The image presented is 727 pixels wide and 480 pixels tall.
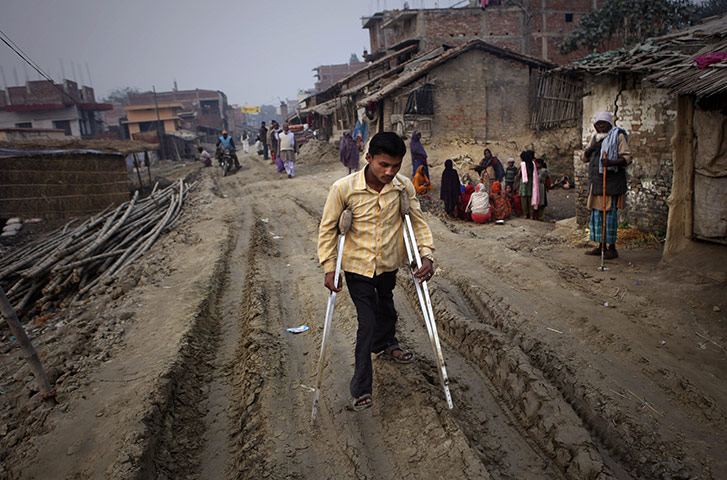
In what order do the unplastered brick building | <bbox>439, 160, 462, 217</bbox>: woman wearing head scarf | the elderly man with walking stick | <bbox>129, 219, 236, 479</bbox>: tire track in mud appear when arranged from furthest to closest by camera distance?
<bbox>439, 160, 462, 217</bbox>: woman wearing head scarf < the elderly man with walking stick < the unplastered brick building < <bbox>129, 219, 236, 479</bbox>: tire track in mud

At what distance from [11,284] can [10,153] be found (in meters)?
6.85

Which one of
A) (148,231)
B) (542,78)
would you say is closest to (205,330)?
(148,231)

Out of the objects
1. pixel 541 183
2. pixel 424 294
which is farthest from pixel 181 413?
pixel 541 183

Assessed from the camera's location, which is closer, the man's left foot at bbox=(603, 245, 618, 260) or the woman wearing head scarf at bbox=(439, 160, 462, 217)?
the man's left foot at bbox=(603, 245, 618, 260)

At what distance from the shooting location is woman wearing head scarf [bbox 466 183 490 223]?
10430mm

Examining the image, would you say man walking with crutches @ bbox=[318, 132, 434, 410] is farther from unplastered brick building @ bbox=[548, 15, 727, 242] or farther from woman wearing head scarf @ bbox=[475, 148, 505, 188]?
woman wearing head scarf @ bbox=[475, 148, 505, 188]

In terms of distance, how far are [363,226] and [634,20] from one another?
87.7 feet

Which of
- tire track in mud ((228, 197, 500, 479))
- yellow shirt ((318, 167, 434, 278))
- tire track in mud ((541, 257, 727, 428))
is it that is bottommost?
tire track in mud ((541, 257, 727, 428))

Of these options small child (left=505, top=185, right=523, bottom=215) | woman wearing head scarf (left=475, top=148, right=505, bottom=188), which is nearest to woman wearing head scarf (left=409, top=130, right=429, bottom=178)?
woman wearing head scarf (left=475, top=148, right=505, bottom=188)

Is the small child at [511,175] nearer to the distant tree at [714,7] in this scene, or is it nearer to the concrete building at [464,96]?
the concrete building at [464,96]

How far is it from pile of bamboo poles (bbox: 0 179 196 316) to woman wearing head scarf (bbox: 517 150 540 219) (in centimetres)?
880

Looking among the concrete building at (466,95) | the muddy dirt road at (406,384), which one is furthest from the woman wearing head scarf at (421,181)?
the muddy dirt road at (406,384)

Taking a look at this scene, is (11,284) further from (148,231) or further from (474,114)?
(474,114)

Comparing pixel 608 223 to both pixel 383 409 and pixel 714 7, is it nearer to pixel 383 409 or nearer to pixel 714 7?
pixel 383 409
